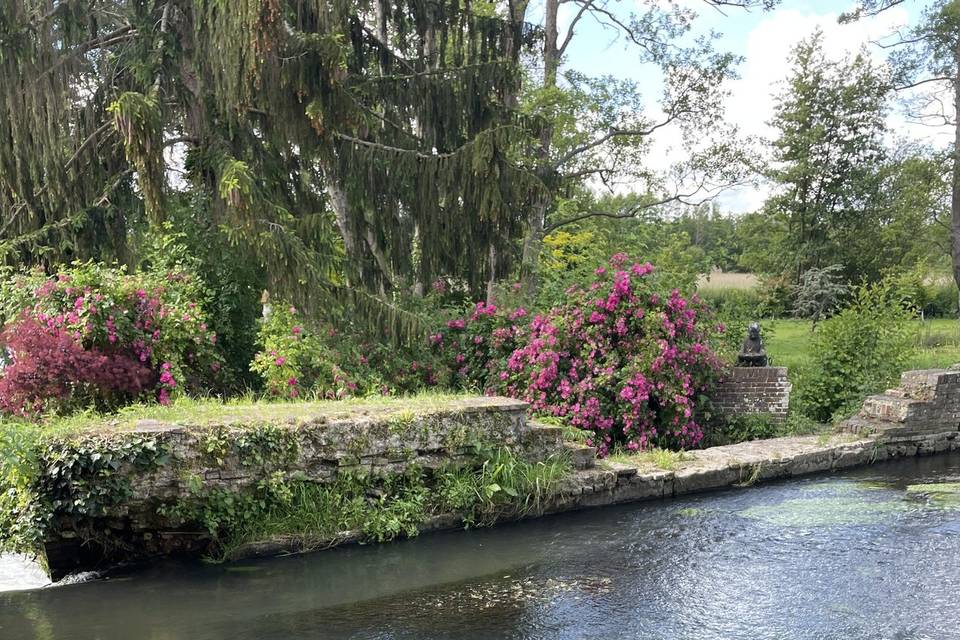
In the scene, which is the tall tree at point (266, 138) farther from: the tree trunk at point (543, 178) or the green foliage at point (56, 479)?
the green foliage at point (56, 479)

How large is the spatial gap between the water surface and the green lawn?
22.2 ft

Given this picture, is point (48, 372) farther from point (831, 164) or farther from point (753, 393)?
point (831, 164)

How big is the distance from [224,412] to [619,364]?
16.9ft

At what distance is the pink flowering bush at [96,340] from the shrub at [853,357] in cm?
895

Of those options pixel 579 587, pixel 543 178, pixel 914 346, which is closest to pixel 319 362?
pixel 543 178

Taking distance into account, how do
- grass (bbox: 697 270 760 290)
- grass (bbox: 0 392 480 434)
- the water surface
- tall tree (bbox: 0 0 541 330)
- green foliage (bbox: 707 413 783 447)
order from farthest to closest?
grass (bbox: 697 270 760 290) → green foliage (bbox: 707 413 783 447) → tall tree (bbox: 0 0 541 330) → grass (bbox: 0 392 480 434) → the water surface

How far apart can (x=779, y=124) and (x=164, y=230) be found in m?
24.4

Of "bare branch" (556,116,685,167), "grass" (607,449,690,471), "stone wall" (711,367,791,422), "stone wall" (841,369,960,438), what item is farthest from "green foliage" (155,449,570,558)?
"bare branch" (556,116,685,167)

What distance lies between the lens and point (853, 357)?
1191 cm

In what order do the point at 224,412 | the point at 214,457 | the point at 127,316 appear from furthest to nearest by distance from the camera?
the point at 127,316 → the point at 224,412 → the point at 214,457

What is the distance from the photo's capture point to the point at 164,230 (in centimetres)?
1047

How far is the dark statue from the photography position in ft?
37.3

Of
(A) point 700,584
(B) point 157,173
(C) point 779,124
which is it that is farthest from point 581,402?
(C) point 779,124

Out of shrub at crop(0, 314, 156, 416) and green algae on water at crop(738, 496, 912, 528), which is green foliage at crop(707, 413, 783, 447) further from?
shrub at crop(0, 314, 156, 416)
